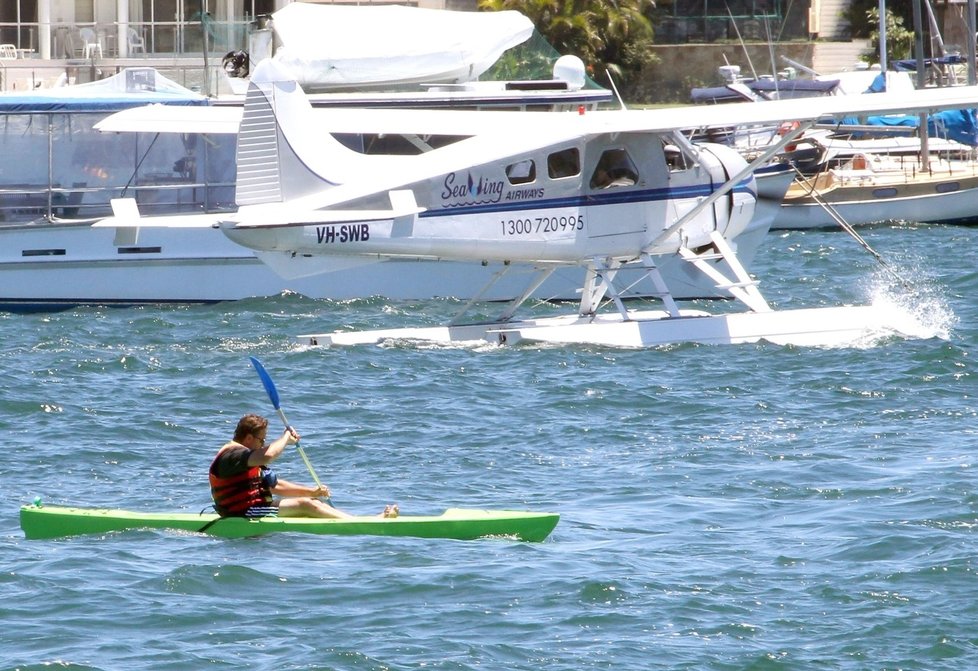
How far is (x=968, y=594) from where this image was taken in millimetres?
8094

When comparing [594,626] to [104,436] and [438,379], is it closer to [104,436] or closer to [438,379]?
[104,436]

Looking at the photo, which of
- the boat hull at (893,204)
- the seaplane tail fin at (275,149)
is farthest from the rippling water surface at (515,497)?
the boat hull at (893,204)

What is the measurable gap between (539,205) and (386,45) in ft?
24.2

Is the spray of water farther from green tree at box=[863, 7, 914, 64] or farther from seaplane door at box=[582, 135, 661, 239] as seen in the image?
green tree at box=[863, 7, 914, 64]

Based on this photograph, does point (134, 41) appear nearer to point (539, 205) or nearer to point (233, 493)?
point (539, 205)

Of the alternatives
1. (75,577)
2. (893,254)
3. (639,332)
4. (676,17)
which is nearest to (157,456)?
(75,577)

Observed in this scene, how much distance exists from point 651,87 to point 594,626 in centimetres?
4142

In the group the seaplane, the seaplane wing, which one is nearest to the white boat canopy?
the seaplane wing

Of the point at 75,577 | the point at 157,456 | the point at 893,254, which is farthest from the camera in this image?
the point at 893,254

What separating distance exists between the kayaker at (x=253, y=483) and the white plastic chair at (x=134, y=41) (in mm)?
17373

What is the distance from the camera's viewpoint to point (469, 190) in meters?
15.1

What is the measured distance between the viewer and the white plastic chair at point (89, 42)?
24875 millimetres

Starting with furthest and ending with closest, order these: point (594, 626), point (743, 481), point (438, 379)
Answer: point (438, 379) < point (743, 481) < point (594, 626)

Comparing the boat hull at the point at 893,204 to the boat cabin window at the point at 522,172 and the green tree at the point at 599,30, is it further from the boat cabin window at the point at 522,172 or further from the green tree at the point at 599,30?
the green tree at the point at 599,30
